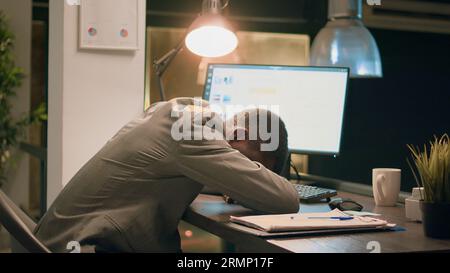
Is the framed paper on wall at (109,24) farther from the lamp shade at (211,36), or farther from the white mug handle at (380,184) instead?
the white mug handle at (380,184)

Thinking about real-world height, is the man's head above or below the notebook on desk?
above

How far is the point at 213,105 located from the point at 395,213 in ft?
3.20

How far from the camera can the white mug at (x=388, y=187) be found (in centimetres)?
202

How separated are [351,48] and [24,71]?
342cm

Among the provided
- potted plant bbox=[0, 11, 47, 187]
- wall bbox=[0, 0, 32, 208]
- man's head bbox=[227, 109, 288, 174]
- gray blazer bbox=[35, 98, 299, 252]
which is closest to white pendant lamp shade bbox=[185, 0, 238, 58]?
man's head bbox=[227, 109, 288, 174]

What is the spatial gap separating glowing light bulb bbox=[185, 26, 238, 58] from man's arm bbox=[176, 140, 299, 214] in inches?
32.1

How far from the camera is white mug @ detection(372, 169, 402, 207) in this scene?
2016mm

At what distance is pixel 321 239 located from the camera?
146cm

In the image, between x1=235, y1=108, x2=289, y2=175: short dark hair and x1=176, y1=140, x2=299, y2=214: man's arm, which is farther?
x1=235, y1=108, x2=289, y2=175: short dark hair

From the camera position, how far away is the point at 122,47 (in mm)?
2695

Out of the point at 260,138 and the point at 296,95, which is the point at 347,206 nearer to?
the point at 260,138

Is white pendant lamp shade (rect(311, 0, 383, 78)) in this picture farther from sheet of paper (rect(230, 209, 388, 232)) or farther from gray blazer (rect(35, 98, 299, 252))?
sheet of paper (rect(230, 209, 388, 232))

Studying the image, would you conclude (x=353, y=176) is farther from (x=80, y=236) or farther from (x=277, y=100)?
(x=80, y=236)

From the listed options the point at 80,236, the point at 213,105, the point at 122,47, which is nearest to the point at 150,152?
the point at 80,236
